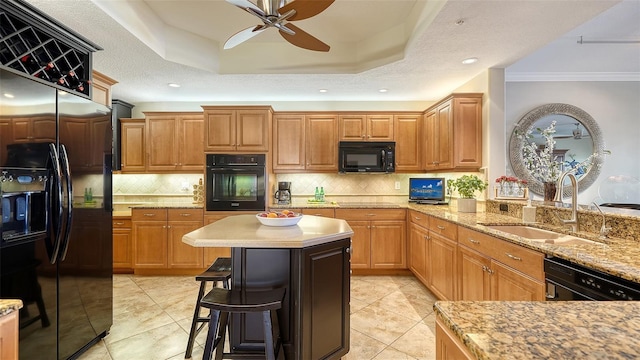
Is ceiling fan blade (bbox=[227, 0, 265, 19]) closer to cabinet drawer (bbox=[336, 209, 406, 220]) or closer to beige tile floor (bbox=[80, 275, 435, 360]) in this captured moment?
beige tile floor (bbox=[80, 275, 435, 360])

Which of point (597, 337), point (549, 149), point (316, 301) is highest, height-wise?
point (549, 149)

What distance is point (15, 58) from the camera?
173cm

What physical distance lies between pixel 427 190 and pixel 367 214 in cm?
111

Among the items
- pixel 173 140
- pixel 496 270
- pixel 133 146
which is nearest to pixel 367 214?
pixel 496 270

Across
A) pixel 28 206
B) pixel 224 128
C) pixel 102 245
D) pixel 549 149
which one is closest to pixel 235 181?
pixel 224 128

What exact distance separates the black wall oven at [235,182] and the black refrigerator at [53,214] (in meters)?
1.58

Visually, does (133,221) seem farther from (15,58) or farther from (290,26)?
(290,26)

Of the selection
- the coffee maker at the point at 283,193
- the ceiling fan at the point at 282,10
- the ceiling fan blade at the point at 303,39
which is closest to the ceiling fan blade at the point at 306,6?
the ceiling fan at the point at 282,10

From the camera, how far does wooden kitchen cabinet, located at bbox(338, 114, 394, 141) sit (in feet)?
14.4

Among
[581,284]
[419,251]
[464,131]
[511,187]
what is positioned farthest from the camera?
[419,251]

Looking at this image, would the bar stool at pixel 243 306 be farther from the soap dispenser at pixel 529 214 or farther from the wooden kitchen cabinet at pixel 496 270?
the soap dispenser at pixel 529 214

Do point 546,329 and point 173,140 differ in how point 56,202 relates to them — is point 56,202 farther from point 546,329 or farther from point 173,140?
point 173,140

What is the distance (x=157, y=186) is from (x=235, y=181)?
1.66 m

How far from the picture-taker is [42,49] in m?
1.96
